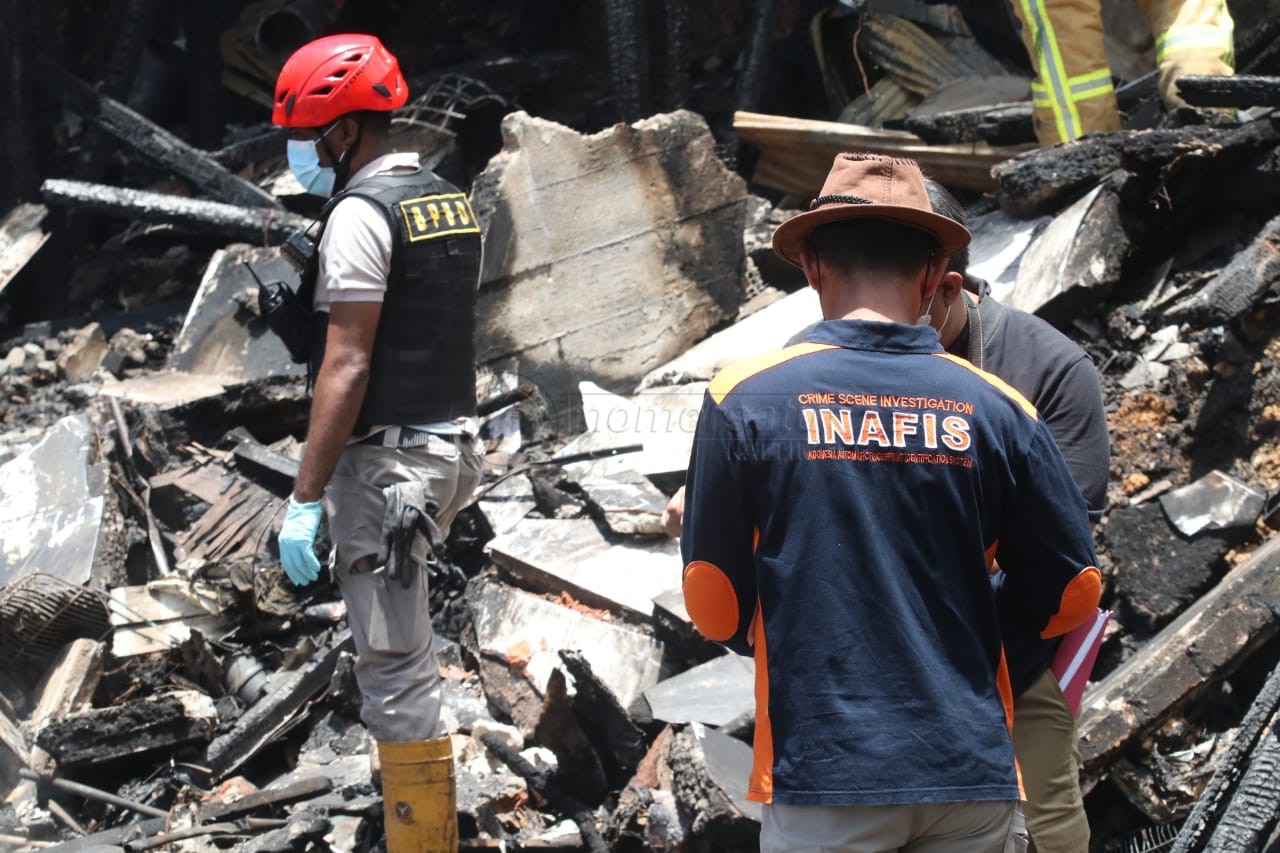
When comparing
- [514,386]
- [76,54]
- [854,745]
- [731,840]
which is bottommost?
[731,840]

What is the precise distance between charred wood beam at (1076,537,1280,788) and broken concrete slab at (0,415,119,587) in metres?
3.49

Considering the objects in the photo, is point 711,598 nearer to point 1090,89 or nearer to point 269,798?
point 269,798

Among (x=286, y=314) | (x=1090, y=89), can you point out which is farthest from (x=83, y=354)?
(x=1090, y=89)

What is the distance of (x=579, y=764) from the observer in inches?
141

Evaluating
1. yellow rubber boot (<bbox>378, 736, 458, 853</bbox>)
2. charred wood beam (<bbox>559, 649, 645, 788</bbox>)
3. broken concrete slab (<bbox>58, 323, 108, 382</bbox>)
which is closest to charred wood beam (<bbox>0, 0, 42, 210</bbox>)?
broken concrete slab (<bbox>58, 323, 108, 382</bbox>)

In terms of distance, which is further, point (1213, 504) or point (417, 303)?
point (1213, 504)

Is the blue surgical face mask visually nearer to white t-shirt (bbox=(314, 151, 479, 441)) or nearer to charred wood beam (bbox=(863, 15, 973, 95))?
white t-shirt (bbox=(314, 151, 479, 441))

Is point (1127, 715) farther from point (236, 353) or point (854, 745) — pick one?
point (236, 353)

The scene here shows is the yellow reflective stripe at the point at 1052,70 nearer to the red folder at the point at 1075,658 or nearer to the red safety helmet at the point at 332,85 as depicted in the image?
the red safety helmet at the point at 332,85

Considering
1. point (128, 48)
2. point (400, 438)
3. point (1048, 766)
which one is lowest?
point (1048, 766)

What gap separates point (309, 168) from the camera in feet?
11.7

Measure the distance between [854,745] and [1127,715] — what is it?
1733 mm

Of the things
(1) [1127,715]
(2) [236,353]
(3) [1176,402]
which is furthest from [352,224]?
(2) [236,353]

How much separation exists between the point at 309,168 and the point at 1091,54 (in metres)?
3.22
